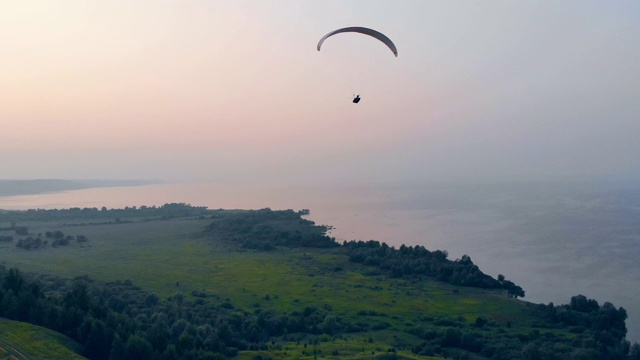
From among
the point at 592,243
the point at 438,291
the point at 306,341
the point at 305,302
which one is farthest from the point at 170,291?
the point at 592,243

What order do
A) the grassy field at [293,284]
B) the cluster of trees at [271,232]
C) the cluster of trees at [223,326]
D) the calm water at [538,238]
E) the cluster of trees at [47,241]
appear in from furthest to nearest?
the cluster of trees at [271,232]
the cluster of trees at [47,241]
the calm water at [538,238]
the grassy field at [293,284]
the cluster of trees at [223,326]

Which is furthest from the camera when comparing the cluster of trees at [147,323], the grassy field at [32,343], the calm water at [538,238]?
the calm water at [538,238]

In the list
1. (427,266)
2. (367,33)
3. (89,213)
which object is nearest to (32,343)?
(367,33)

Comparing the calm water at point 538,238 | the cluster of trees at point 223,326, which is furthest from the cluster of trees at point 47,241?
the calm water at point 538,238

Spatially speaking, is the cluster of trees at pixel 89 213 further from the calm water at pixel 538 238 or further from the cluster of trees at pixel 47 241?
the calm water at pixel 538 238

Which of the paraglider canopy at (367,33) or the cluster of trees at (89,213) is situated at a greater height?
the paraglider canopy at (367,33)

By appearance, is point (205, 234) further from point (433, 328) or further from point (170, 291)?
point (433, 328)
